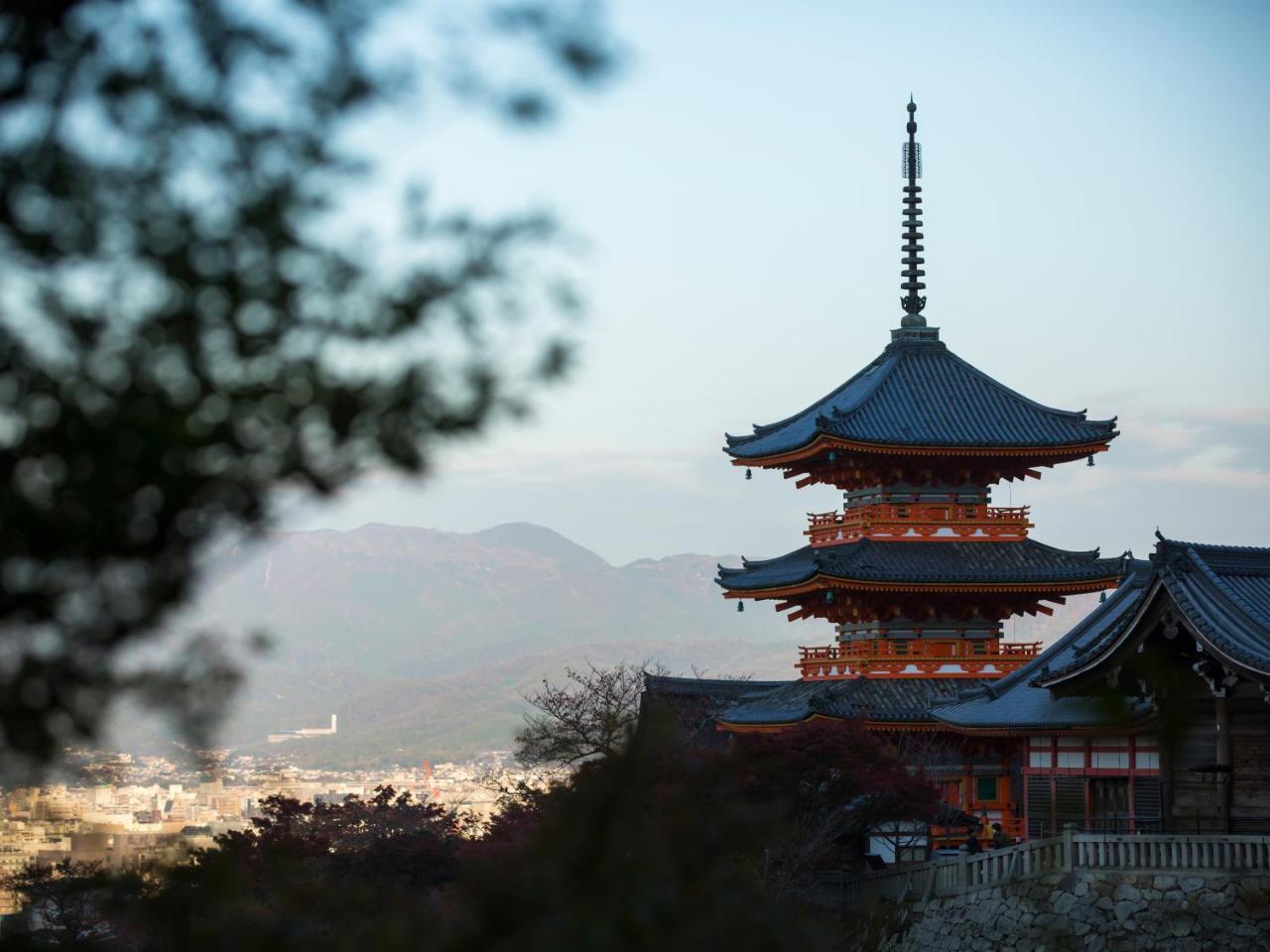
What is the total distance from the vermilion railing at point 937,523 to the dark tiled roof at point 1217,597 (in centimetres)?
764

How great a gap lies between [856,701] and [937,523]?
3.99 metres

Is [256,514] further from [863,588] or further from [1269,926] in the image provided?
[863,588]

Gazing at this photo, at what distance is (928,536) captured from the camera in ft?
106

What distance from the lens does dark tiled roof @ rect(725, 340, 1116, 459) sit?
32.1 metres

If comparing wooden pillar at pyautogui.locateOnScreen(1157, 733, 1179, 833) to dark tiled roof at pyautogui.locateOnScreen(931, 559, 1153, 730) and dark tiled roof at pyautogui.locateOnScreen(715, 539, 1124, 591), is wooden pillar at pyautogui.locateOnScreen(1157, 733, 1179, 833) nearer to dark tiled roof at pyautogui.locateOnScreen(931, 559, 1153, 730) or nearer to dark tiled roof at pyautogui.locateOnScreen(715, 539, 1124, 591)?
dark tiled roof at pyautogui.locateOnScreen(931, 559, 1153, 730)

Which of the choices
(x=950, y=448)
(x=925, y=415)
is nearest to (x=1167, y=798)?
(x=950, y=448)

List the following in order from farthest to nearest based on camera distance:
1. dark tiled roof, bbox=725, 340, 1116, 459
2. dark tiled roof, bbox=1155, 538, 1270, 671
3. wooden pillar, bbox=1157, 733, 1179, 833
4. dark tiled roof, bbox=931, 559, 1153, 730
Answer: dark tiled roof, bbox=725, 340, 1116, 459, dark tiled roof, bbox=931, 559, 1153, 730, wooden pillar, bbox=1157, 733, 1179, 833, dark tiled roof, bbox=1155, 538, 1270, 671

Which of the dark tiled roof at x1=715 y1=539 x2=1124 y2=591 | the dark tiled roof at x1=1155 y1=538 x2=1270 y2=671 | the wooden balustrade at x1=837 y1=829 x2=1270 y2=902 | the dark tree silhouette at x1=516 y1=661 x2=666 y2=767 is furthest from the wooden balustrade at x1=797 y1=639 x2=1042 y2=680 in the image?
the dark tiled roof at x1=1155 y1=538 x2=1270 y2=671

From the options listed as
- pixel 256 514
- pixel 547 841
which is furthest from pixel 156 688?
pixel 547 841

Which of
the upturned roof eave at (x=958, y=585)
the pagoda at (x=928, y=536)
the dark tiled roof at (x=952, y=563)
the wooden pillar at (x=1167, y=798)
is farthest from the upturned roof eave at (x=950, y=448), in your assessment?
the wooden pillar at (x=1167, y=798)

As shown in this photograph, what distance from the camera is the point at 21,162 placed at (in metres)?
4.28

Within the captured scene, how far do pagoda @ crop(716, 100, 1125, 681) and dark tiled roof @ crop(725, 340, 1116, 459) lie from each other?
4 centimetres

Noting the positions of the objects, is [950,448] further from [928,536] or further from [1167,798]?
[1167,798]

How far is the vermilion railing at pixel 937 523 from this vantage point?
3225 centimetres
